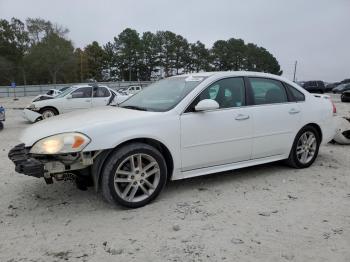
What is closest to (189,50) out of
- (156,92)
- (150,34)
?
(150,34)

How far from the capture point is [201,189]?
500 centimetres

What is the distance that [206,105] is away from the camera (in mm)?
4602

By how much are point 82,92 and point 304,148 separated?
10248mm

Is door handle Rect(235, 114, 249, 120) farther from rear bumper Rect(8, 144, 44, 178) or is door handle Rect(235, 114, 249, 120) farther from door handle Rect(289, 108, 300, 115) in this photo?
rear bumper Rect(8, 144, 44, 178)

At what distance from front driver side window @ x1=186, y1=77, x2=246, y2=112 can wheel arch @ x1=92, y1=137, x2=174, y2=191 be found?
759 mm

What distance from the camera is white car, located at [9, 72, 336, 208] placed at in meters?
4.10

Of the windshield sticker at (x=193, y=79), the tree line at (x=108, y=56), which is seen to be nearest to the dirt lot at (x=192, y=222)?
the windshield sticker at (x=193, y=79)

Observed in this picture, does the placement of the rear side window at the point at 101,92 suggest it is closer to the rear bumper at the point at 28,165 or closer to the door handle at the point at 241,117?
the door handle at the point at 241,117

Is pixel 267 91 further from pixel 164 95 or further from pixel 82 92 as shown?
pixel 82 92

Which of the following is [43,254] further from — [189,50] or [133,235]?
[189,50]

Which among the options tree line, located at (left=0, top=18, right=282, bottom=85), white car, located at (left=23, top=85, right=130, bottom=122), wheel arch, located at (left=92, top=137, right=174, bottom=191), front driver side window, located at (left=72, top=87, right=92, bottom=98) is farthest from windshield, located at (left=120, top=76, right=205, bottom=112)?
tree line, located at (left=0, top=18, right=282, bottom=85)

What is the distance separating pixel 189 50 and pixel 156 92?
91.4m

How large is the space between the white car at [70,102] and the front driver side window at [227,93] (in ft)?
28.3

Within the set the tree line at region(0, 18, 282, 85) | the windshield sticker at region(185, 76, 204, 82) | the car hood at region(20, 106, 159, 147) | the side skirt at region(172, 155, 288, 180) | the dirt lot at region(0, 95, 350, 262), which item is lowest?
the dirt lot at region(0, 95, 350, 262)
